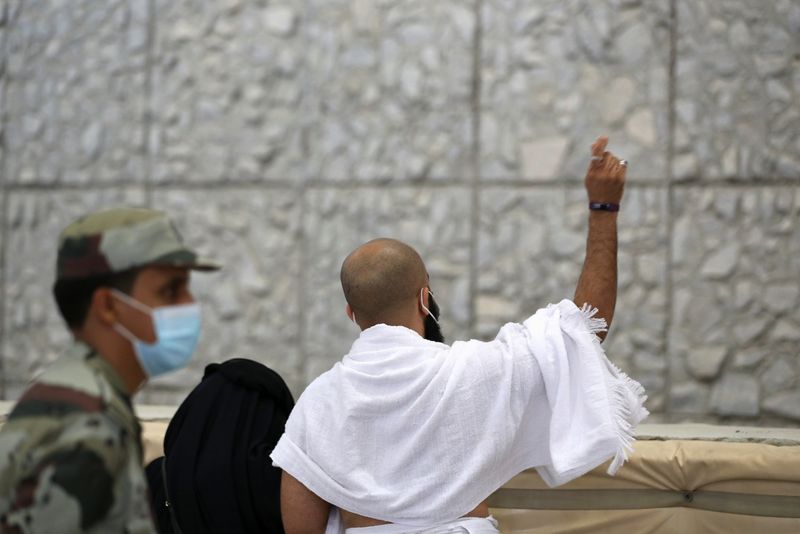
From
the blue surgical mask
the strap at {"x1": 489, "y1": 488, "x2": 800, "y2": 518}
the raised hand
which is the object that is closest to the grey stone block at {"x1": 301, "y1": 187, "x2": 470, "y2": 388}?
the strap at {"x1": 489, "y1": 488, "x2": 800, "y2": 518}

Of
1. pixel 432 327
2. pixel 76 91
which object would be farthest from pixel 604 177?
pixel 76 91

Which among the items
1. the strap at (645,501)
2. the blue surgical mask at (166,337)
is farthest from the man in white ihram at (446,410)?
the blue surgical mask at (166,337)

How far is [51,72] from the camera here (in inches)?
240

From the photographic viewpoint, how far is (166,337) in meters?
1.97

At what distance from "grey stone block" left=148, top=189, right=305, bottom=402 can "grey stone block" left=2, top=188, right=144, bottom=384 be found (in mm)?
685

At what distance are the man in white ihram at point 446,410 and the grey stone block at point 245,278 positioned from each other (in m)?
2.62

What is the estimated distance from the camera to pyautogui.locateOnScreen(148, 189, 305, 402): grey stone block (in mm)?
5711

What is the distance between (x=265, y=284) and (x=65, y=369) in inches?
152

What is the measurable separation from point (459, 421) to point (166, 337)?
3.71 feet

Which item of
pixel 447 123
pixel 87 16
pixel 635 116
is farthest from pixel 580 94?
pixel 87 16

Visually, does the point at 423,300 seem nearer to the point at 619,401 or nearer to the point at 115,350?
the point at 619,401

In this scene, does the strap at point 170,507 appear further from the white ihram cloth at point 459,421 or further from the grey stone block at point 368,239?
the grey stone block at point 368,239

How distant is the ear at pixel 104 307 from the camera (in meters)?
1.93

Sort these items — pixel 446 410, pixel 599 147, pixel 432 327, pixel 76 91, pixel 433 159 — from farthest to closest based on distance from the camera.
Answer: pixel 76 91, pixel 433 159, pixel 432 327, pixel 599 147, pixel 446 410
